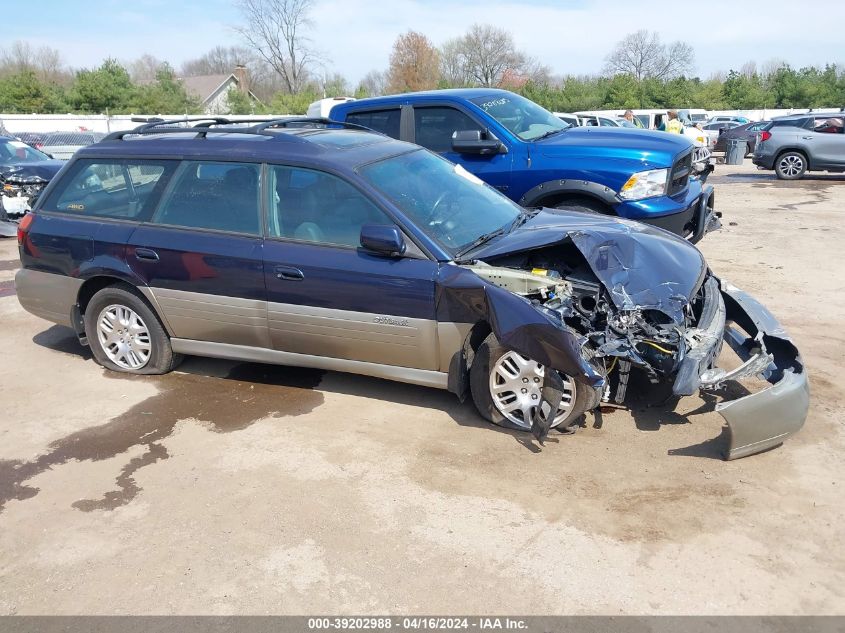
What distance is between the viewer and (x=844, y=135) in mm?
16562

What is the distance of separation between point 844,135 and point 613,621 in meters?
17.4

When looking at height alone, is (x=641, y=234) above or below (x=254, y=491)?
above

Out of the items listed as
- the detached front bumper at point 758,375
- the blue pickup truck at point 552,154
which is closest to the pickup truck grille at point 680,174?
the blue pickup truck at point 552,154

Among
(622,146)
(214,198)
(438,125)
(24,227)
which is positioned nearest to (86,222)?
(24,227)

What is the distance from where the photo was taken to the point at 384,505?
3.74 metres

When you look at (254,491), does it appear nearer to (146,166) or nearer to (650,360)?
(650,360)

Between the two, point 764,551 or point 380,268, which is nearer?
point 764,551

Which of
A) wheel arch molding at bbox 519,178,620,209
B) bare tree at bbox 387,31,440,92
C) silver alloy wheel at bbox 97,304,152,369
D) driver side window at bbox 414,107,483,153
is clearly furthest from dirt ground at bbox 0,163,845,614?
bare tree at bbox 387,31,440,92

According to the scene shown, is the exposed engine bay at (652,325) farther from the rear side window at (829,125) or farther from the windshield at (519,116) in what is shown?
the rear side window at (829,125)

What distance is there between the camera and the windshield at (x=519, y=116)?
24.3 feet

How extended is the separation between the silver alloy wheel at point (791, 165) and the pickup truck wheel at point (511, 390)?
52.5ft

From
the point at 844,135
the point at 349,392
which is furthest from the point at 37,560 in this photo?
the point at 844,135

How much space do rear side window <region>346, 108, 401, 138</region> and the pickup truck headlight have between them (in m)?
2.68

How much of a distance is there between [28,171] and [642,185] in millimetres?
10081
